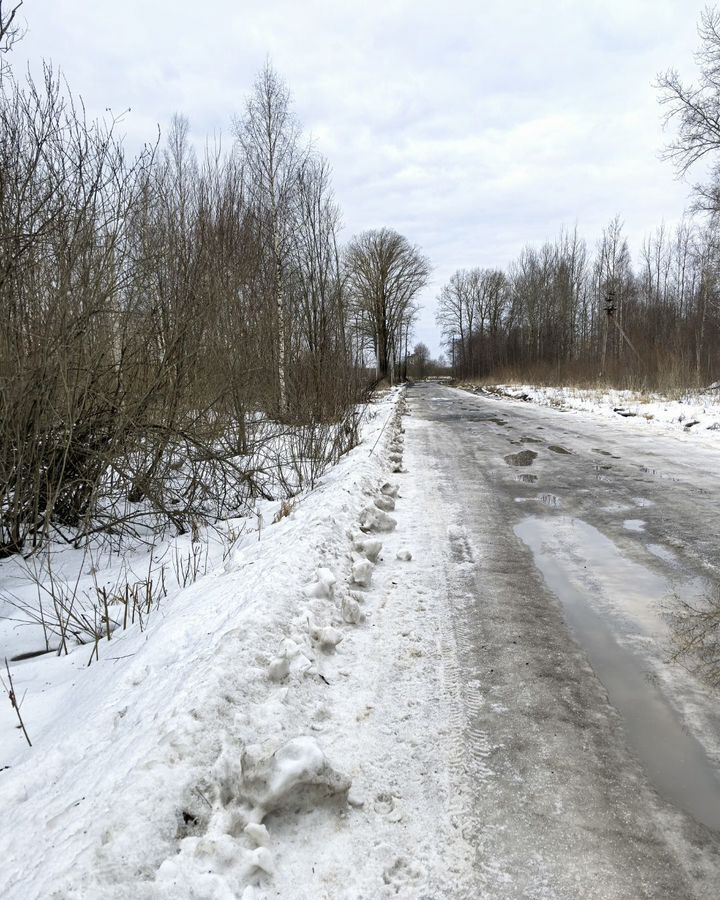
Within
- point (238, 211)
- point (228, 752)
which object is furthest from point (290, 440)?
point (228, 752)

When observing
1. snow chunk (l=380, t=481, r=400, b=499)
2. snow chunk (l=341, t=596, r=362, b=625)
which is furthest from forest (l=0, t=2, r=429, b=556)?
snow chunk (l=341, t=596, r=362, b=625)

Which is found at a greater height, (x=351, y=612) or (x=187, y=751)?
(x=187, y=751)

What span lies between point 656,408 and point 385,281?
3464 centimetres

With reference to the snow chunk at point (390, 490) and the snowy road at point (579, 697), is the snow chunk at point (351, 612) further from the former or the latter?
the snow chunk at point (390, 490)

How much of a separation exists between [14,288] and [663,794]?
4.89m

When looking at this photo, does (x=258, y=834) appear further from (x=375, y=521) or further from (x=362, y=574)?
(x=375, y=521)

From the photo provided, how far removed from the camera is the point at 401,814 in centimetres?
166

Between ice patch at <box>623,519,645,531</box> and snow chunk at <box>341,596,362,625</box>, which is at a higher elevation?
snow chunk at <box>341,596,362,625</box>

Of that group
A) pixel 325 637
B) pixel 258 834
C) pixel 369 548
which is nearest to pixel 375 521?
pixel 369 548

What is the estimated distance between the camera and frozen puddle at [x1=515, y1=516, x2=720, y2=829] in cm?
182

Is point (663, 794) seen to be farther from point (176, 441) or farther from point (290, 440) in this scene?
point (290, 440)

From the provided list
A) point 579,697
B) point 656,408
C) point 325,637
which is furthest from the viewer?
point 656,408

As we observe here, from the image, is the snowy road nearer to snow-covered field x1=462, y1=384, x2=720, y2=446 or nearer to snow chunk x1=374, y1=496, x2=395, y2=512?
snow chunk x1=374, y1=496, x2=395, y2=512

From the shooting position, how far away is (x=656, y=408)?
15.2 meters
